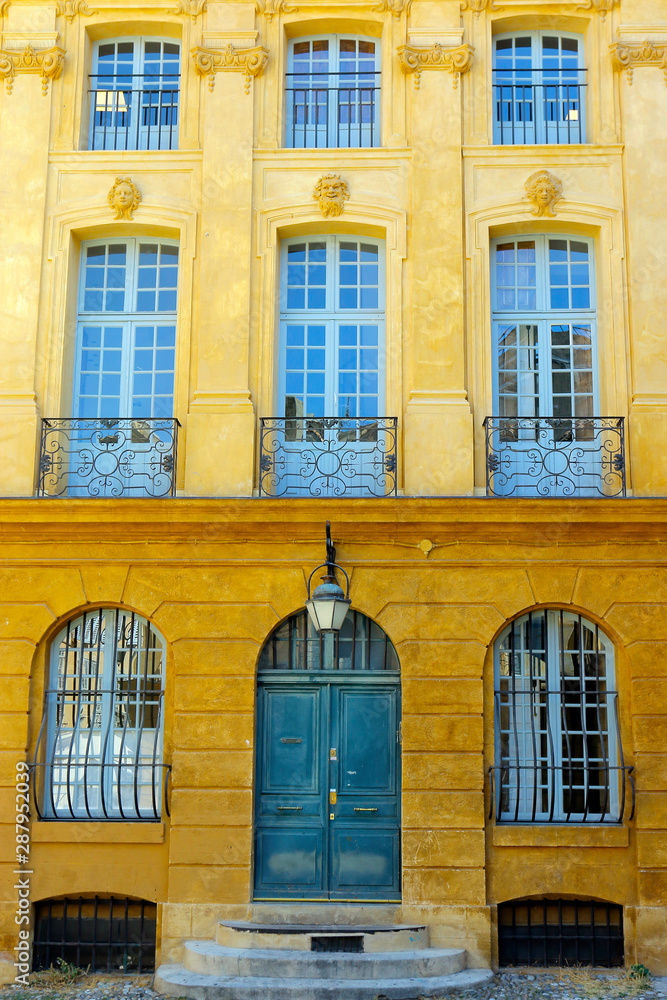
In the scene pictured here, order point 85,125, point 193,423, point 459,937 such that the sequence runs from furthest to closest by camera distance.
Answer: point 85,125, point 193,423, point 459,937

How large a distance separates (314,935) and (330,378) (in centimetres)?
548

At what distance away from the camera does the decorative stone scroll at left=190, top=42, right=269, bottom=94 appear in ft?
37.0

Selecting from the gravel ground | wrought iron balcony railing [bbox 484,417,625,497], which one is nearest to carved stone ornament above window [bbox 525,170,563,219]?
wrought iron balcony railing [bbox 484,417,625,497]

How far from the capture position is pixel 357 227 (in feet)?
36.9

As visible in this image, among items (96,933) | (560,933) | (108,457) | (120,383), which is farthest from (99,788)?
(560,933)

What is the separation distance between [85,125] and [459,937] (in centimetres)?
932

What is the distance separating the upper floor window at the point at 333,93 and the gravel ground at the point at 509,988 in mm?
8537

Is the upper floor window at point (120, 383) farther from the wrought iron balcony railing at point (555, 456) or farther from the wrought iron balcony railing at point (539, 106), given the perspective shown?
the wrought iron balcony railing at point (539, 106)

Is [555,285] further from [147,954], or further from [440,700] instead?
[147,954]

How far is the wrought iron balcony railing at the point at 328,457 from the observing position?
10.6 metres

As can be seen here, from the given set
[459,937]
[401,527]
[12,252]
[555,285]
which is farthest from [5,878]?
[555,285]

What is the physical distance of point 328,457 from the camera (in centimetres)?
1073

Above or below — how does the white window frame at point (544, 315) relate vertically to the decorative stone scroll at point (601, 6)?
below

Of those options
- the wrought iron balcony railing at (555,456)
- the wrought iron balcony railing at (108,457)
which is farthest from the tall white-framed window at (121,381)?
the wrought iron balcony railing at (555,456)
